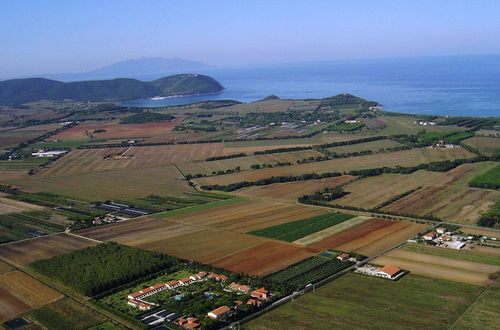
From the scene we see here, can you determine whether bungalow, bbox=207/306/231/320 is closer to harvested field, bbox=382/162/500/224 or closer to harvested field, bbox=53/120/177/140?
harvested field, bbox=382/162/500/224

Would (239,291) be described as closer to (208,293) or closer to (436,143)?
(208,293)

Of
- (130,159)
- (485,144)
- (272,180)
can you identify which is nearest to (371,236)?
(272,180)

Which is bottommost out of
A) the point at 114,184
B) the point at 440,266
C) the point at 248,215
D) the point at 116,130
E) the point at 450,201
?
the point at 440,266

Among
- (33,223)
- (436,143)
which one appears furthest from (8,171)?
(436,143)

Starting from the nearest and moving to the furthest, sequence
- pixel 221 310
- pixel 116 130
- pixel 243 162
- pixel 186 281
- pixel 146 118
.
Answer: pixel 221 310
pixel 186 281
pixel 243 162
pixel 116 130
pixel 146 118

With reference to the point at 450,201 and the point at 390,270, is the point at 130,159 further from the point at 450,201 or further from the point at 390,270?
the point at 390,270

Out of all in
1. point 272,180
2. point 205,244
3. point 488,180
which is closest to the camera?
point 205,244

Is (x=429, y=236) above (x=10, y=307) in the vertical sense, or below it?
above
